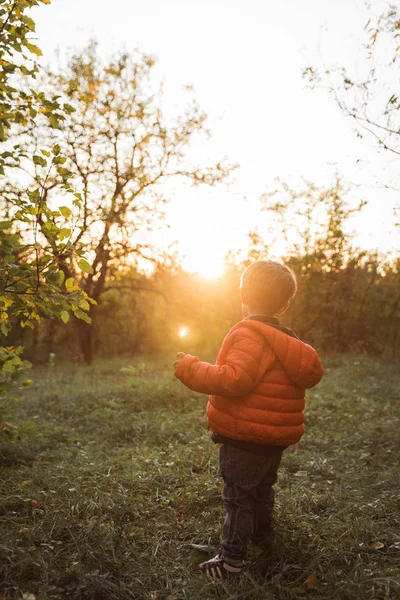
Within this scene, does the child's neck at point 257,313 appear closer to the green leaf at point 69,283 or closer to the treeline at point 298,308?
the green leaf at point 69,283

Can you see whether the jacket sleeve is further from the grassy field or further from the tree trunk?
the tree trunk

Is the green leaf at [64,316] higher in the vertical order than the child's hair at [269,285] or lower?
lower

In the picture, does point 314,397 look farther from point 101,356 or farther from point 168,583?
point 101,356

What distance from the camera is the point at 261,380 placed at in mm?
2566

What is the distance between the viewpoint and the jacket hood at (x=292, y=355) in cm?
254

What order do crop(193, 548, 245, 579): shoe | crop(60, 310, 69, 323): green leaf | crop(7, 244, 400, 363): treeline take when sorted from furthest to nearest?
crop(7, 244, 400, 363): treeline → crop(60, 310, 69, 323): green leaf → crop(193, 548, 245, 579): shoe

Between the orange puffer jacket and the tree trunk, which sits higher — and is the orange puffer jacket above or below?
above

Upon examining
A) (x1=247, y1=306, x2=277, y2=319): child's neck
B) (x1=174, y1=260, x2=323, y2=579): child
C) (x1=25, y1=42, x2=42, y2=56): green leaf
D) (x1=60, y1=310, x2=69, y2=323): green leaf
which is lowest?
(x1=174, y1=260, x2=323, y2=579): child

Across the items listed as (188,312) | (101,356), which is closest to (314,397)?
(188,312)

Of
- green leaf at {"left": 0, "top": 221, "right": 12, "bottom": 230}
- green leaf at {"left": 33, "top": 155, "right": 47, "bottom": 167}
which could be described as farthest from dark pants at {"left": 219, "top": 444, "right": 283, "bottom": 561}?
green leaf at {"left": 33, "top": 155, "right": 47, "bottom": 167}

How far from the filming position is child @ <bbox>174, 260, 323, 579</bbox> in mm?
2521

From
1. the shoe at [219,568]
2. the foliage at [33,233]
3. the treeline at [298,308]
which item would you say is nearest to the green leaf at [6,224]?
the foliage at [33,233]

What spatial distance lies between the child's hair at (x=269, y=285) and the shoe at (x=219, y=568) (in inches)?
55.9

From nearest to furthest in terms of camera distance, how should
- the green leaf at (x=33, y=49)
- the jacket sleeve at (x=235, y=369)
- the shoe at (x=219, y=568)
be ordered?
Answer: the jacket sleeve at (x=235, y=369), the shoe at (x=219, y=568), the green leaf at (x=33, y=49)
